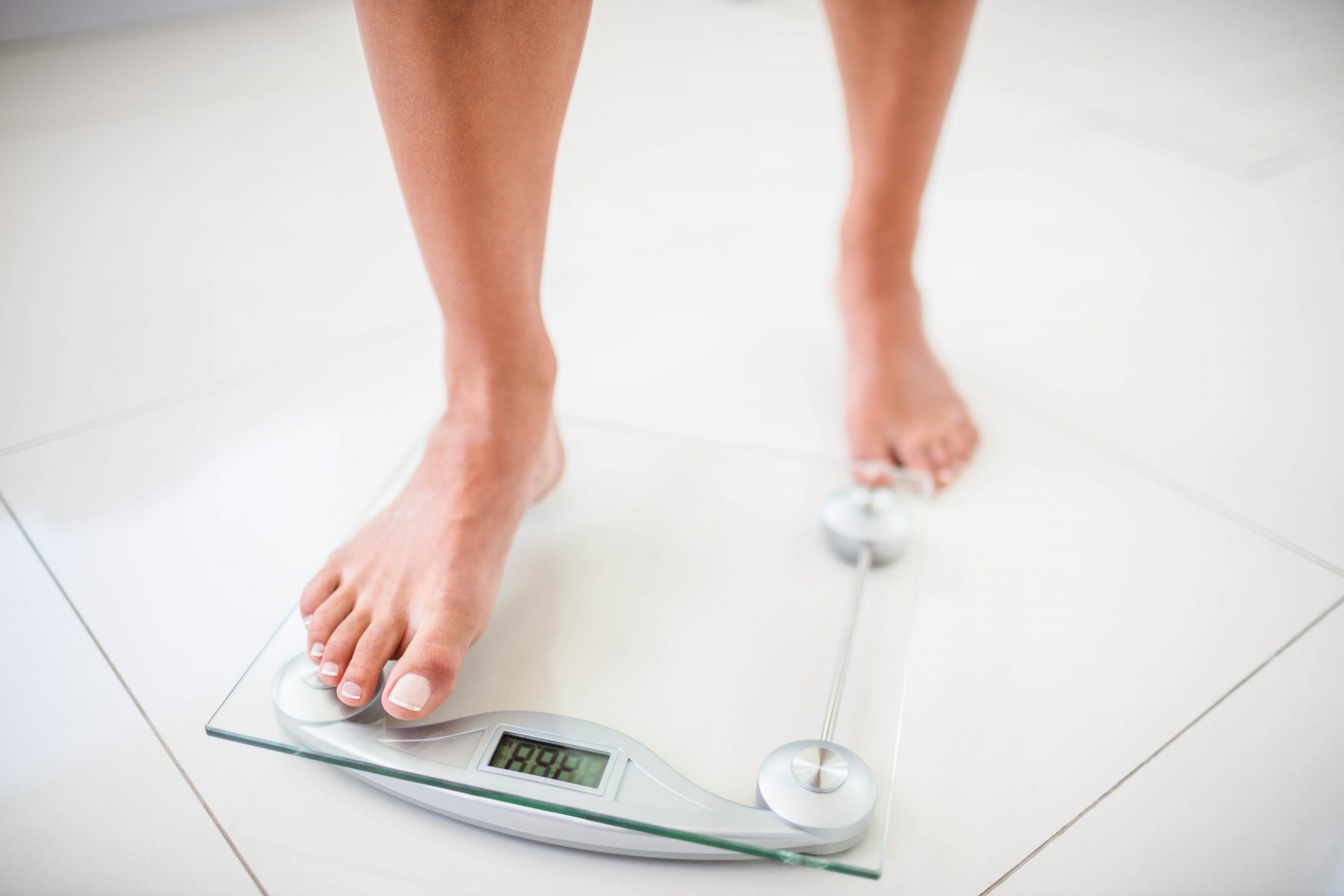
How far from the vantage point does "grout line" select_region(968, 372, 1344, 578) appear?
871 millimetres

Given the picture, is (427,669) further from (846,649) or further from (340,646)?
(846,649)

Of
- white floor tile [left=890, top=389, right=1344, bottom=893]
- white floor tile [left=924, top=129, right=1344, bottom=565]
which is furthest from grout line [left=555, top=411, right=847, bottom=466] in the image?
white floor tile [left=924, top=129, right=1344, bottom=565]

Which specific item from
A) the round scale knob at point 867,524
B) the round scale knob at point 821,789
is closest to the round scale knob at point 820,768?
the round scale knob at point 821,789

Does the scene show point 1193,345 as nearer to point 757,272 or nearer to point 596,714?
point 757,272

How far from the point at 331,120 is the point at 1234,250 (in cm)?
144

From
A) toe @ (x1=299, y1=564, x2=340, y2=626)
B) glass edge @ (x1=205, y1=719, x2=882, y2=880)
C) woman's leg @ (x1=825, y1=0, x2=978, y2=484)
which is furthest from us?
woman's leg @ (x1=825, y1=0, x2=978, y2=484)

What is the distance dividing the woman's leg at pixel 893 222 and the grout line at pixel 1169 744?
298 mm

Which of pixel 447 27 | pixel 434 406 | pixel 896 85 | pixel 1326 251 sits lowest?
pixel 1326 251

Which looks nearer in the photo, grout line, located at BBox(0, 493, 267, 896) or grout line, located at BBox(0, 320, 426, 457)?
grout line, located at BBox(0, 493, 267, 896)

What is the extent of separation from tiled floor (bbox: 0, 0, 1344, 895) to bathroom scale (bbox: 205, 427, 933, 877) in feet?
0.12

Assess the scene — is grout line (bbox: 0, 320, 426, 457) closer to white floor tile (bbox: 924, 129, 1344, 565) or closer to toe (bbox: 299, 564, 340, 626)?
toe (bbox: 299, 564, 340, 626)

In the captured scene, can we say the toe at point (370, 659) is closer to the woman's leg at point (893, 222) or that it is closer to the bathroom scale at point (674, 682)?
the bathroom scale at point (674, 682)

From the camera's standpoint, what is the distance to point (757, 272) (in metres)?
1.33

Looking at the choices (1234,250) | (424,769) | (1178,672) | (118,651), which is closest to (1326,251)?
(1234,250)
